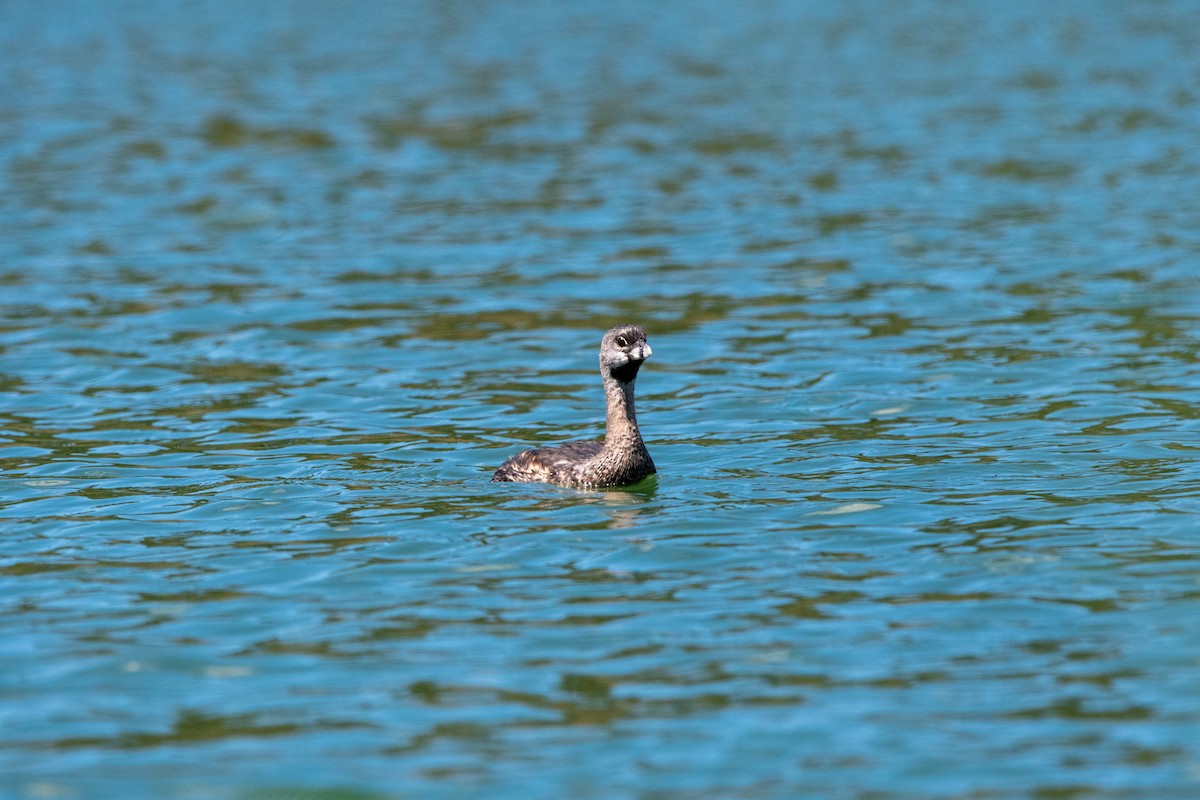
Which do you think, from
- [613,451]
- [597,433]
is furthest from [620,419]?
[597,433]

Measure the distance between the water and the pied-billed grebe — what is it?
0.23m

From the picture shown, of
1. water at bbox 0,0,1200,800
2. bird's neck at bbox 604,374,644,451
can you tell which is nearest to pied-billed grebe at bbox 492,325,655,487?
bird's neck at bbox 604,374,644,451

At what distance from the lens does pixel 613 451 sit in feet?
45.3

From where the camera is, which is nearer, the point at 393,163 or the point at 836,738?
the point at 836,738

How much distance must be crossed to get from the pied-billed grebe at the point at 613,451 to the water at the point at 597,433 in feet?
0.77

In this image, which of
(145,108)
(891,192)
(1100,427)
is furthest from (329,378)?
(145,108)

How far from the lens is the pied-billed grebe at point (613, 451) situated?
13766 mm

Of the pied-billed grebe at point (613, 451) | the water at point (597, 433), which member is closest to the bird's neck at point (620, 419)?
the pied-billed grebe at point (613, 451)

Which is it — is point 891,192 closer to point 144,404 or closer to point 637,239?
point 637,239

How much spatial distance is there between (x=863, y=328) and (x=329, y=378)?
634cm

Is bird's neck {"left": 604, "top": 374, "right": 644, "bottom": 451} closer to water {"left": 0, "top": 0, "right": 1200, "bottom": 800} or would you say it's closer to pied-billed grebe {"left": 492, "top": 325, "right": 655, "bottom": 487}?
pied-billed grebe {"left": 492, "top": 325, "right": 655, "bottom": 487}

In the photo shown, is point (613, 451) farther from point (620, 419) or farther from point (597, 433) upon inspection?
point (597, 433)

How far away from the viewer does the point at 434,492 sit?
1395 centimetres

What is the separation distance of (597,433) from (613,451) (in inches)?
105
